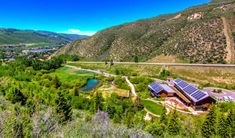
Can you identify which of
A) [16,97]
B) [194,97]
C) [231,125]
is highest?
[231,125]

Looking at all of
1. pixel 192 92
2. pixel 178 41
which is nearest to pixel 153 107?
pixel 192 92

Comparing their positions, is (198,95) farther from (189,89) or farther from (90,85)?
(90,85)

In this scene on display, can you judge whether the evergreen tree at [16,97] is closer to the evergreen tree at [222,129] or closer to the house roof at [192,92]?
the house roof at [192,92]

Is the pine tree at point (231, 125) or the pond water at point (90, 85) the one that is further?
the pond water at point (90, 85)

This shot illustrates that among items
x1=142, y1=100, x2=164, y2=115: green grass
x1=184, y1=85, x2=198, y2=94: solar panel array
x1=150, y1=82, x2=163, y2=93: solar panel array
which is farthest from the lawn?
x1=142, y1=100, x2=164, y2=115: green grass

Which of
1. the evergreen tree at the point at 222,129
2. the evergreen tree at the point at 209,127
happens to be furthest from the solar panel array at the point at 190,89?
the evergreen tree at the point at 222,129

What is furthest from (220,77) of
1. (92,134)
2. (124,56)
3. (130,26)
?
(130,26)
